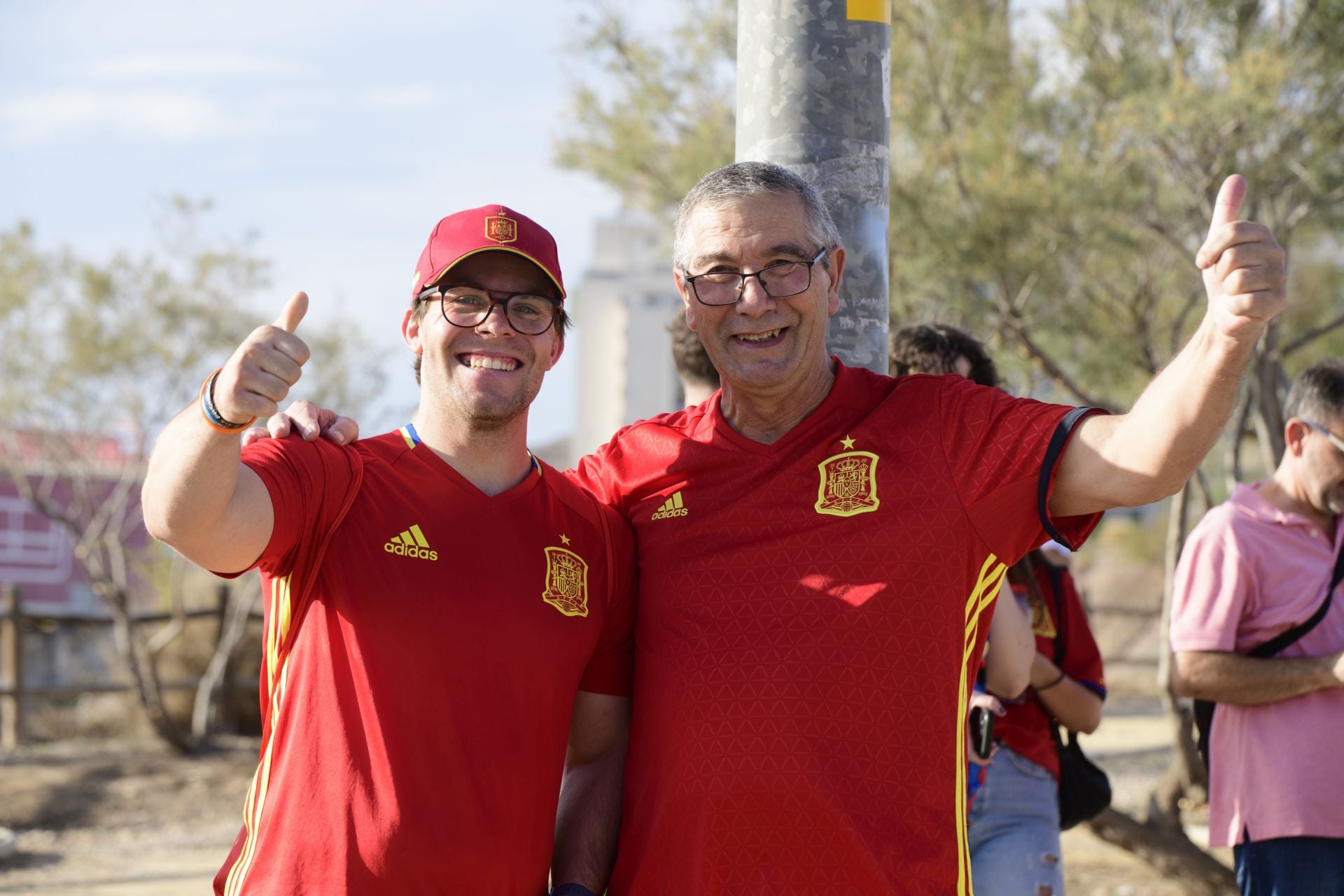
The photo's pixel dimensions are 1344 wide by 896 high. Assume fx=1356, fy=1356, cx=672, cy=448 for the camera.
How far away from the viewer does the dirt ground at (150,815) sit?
943cm

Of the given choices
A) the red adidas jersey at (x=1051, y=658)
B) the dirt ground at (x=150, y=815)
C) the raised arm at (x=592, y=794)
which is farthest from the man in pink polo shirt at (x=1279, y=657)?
the dirt ground at (x=150, y=815)

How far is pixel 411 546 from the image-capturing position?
2672 millimetres

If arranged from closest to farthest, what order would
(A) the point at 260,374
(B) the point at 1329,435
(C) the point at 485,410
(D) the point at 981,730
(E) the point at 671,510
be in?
(A) the point at 260,374
(C) the point at 485,410
(E) the point at 671,510
(D) the point at 981,730
(B) the point at 1329,435

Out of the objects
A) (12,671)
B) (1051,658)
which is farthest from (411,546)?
(12,671)

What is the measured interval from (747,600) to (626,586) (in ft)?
1.17

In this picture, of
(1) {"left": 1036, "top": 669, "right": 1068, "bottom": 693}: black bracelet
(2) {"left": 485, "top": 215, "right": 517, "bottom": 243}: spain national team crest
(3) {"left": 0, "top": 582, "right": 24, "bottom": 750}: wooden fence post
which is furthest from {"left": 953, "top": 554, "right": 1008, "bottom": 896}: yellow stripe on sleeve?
(3) {"left": 0, "top": 582, "right": 24, "bottom": 750}: wooden fence post

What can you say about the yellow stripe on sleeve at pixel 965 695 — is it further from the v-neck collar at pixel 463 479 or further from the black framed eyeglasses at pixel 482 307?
the black framed eyeglasses at pixel 482 307

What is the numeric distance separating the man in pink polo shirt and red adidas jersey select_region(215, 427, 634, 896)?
2138mm

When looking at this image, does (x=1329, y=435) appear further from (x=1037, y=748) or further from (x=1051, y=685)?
(x=1037, y=748)

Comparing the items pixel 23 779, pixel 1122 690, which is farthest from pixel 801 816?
pixel 1122 690

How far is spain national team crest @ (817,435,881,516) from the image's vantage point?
268cm

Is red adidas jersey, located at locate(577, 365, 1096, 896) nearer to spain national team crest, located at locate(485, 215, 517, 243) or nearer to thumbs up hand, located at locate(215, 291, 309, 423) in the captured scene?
spain national team crest, located at locate(485, 215, 517, 243)

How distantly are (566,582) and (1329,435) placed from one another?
2493 mm

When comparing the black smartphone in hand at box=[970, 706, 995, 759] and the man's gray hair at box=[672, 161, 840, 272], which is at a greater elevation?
the man's gray hair at box=[672, 161, 840, 272]
